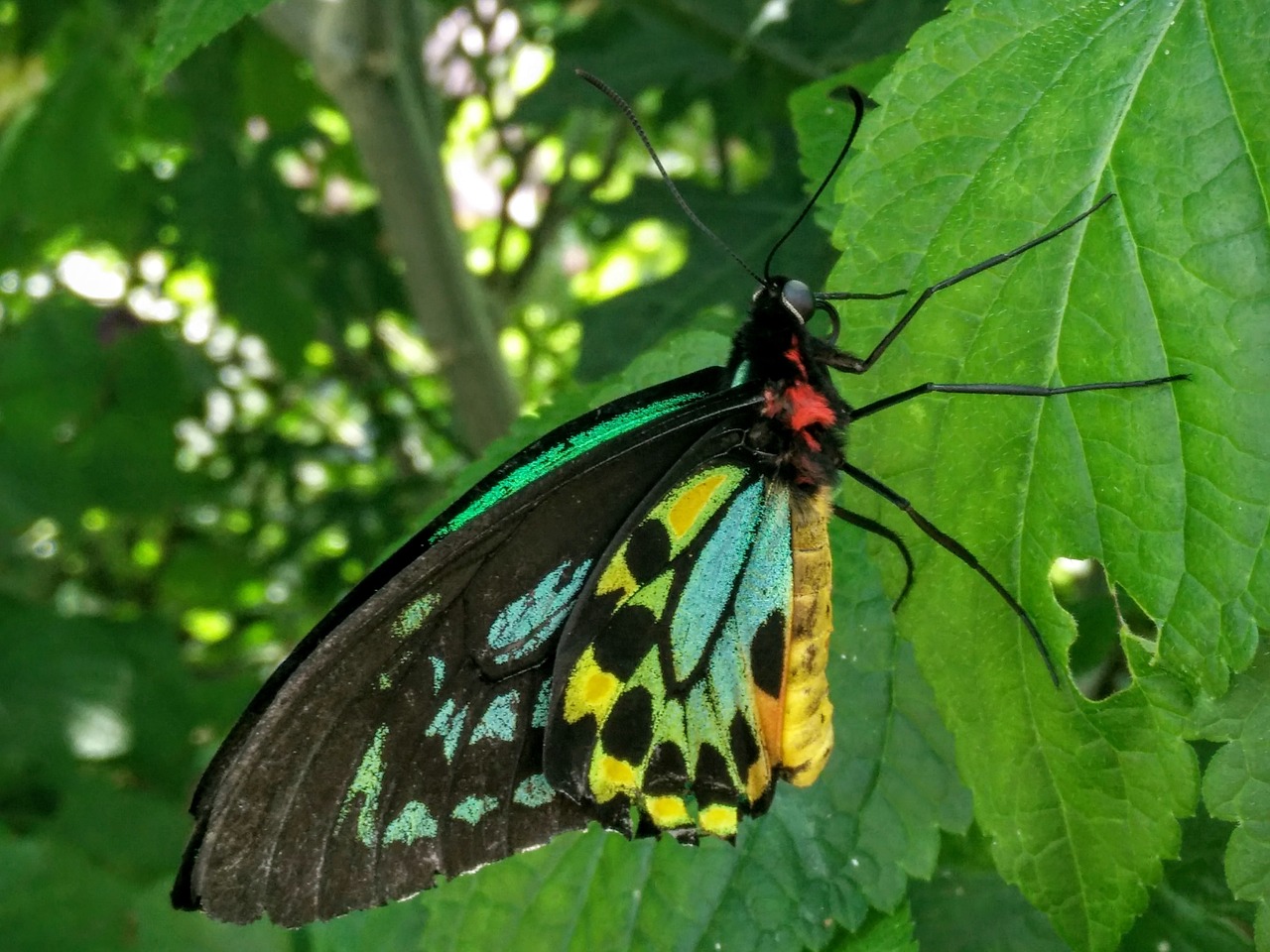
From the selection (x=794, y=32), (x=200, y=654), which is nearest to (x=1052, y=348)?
(x=794, y=32)

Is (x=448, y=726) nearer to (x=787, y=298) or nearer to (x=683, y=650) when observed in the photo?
(x=683, y=650)

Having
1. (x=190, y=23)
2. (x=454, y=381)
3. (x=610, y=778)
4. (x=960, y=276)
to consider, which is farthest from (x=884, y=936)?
(x=454, y=381)

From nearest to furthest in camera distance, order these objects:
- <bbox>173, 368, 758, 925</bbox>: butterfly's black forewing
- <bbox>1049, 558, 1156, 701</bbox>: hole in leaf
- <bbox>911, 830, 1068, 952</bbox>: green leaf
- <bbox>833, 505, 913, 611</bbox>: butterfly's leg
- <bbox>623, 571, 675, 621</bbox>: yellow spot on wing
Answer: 1. <bbox>833, 505, 913, 611</bbox>: butterfly's leg
2. <bbox>173, 368, 758, 925</bbox>: butterfly's black forewing
3. <bbox>911, 830, 1068, 952</bbox>: green leaf
4. <bbox>623, 571, 675, 621</bbox>: yellow spot on wing
5. <bbox>1049, 558, 1156, 701</bbox>: hole in leaf

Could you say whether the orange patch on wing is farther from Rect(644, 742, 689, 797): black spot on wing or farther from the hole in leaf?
the hole in leaf

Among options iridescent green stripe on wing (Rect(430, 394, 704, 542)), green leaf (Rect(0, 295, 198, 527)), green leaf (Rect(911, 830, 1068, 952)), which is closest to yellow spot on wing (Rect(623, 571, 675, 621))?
iridescent green stripe on wing (Rect(430, 394, 704, 542))

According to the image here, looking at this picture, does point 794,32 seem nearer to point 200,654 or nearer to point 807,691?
point 807,691

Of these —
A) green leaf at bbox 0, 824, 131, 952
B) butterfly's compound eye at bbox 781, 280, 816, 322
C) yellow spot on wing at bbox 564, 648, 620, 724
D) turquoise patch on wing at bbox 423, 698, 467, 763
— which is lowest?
turquoise patch on wing at bbox 423, 698, 467, 763
